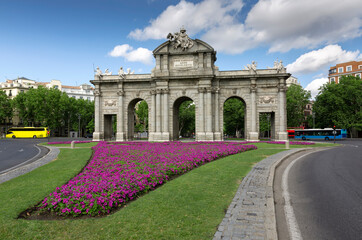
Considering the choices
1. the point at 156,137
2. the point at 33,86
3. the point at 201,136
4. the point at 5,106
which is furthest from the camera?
the point at 33,86

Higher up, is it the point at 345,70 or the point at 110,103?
the point at 345,70

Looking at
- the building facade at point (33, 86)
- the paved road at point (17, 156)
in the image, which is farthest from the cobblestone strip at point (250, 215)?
the building facade at point (33, 86)

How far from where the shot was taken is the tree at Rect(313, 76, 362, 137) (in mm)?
55219

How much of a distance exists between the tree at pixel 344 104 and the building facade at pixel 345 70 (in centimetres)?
2154

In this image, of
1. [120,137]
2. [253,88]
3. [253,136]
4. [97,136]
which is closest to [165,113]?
[120,137]

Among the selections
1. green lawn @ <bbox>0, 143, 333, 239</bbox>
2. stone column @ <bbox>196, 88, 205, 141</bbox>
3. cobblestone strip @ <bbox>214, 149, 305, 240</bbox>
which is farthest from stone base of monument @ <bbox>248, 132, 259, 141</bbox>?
green lawn @ <bbox>0, 143, 333, 239</bbox>

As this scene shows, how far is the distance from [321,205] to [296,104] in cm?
6763

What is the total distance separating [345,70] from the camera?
7888 cm

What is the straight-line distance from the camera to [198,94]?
36594mm

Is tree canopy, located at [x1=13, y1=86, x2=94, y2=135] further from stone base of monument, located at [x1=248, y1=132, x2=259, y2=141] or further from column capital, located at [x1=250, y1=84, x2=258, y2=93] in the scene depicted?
column capital, located at [x1=250, y1=84, x2=258, y2=93]

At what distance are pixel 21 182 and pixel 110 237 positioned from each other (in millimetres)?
7386

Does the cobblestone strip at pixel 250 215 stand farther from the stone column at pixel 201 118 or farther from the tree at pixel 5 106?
the tree at pixel 5 106

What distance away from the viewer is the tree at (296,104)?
6668 cm

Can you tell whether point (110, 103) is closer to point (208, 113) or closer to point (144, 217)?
point (208, 113)
